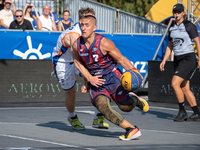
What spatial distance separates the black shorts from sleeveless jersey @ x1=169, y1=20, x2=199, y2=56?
10 cm

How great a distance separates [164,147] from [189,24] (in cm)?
352

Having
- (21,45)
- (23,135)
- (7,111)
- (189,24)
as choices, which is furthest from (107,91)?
(21,45)

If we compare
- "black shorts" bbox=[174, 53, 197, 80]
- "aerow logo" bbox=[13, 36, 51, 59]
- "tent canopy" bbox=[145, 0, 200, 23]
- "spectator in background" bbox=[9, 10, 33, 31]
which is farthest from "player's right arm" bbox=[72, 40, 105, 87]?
"tent canopy" bbox=[145, 0, 200, 23]

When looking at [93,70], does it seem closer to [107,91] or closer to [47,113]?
[107,91]

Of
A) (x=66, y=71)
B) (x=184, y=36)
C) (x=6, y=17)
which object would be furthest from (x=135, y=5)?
(x=66, y=71)

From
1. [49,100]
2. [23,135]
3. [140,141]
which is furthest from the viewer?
[49,100]

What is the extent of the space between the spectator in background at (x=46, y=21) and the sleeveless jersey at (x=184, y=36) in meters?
6.69

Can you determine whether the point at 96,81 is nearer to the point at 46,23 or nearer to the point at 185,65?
the point at 185,65

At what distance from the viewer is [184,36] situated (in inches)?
322

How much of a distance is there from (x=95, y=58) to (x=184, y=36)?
2.92 meters

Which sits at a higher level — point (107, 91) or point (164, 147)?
point (107, 91)

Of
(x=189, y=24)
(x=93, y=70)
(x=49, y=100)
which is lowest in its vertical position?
(x=49, y=100)

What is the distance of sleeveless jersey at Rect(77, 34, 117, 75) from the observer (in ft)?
19.3

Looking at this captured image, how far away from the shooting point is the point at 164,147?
5434 mm
